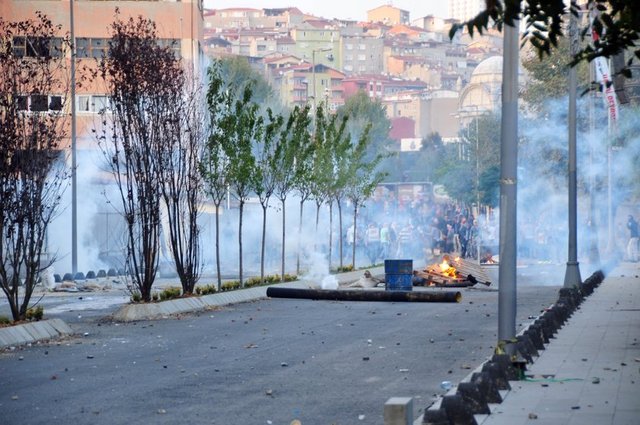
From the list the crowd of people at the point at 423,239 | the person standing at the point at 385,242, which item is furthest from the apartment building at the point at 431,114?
the person standing at the point at 385,242

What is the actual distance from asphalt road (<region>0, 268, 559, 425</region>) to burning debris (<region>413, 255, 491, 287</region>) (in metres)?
9.41

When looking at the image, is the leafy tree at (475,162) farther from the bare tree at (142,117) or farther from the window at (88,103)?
the bare tree at (142,117)

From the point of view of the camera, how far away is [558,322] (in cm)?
2064

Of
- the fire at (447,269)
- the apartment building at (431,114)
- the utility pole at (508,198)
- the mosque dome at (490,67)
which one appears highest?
the mosque dome at (490,67)

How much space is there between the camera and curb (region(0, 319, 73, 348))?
66.5 ft

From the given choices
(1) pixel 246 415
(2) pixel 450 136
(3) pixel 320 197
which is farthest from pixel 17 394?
(2) pixel 450 136

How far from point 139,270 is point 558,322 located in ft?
35.5

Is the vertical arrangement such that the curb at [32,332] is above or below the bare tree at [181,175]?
below

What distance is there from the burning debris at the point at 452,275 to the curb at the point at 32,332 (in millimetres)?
16046

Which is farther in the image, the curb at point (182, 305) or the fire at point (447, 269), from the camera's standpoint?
the fire at point (447, 269)

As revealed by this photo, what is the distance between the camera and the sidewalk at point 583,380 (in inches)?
454

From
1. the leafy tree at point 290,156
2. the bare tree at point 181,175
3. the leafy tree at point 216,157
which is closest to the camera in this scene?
the bare tree at point 181,175

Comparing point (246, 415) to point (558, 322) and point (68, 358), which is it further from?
point (558, 322)

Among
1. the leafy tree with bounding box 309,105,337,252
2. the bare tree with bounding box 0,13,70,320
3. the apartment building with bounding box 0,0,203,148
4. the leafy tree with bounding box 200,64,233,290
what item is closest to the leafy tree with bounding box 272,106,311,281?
the leafy tree with bounding box 309,105,337,252
